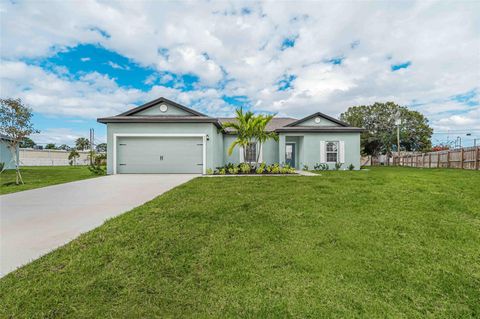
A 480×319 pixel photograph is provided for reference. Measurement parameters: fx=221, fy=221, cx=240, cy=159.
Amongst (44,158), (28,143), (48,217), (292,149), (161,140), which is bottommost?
(48,217)

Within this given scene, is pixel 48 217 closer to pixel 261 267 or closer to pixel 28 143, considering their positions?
pixel 261 267

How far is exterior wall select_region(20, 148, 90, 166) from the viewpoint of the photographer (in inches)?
1113

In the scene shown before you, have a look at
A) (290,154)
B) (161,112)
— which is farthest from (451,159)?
(161,112)

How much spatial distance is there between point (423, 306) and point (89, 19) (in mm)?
13597

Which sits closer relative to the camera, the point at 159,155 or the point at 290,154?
the point at 159,155

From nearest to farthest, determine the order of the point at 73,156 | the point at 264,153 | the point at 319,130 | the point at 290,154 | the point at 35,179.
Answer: the point at 35,179, the point at 319,130, the point at 264,153, the point at 290,154, the point at 73,156

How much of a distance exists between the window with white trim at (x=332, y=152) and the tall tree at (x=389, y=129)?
15794 millimetres

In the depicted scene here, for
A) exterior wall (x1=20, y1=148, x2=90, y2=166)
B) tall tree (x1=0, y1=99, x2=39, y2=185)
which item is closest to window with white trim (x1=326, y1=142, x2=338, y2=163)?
tall tree (x1=0, y1=99, x2=39, y2=185)

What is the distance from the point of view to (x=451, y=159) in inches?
671

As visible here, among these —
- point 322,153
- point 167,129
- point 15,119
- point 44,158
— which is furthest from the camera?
point 44,158

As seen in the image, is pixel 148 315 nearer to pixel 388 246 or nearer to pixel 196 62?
pixel 388 246

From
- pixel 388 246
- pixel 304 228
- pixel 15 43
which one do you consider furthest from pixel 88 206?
pixel 15 43

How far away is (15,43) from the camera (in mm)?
9914

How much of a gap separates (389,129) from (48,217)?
34402mm
